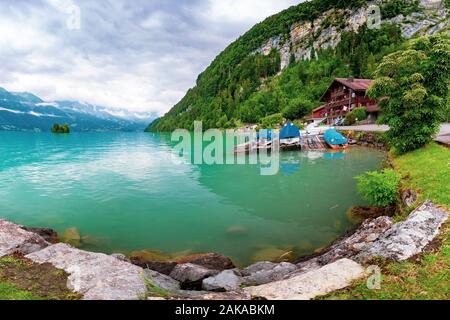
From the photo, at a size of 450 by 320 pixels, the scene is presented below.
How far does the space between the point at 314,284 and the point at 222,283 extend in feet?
8.81

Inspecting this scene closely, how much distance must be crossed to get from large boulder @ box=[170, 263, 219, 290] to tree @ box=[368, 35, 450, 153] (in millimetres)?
21466

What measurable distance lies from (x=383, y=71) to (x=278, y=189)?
44.0 ft

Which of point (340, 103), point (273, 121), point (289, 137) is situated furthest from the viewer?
point (273, 121)

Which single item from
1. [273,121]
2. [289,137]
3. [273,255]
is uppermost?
[273,121]

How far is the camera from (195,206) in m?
21.4

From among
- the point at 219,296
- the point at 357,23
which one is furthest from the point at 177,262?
the point at 357,23

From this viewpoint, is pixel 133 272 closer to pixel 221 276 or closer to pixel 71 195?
pixel 221 276

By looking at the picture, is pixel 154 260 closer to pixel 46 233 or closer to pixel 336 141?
pixel 46 233

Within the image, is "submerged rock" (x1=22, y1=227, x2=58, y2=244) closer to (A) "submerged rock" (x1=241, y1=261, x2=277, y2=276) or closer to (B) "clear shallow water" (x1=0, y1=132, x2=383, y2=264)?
(B) "clear shallow water" (x1=0, y1=132, x2=383, y2=264)

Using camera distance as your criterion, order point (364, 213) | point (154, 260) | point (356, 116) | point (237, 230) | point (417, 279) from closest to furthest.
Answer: point (417, 279) → point (154, 260) → point (237, 230) → point (364, 213) → point (356, 116)

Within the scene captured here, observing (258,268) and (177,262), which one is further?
(177,262)

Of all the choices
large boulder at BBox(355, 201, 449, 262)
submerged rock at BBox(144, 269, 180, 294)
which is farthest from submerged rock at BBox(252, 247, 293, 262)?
submerged rock at BBox(144, 269, 180, 294)

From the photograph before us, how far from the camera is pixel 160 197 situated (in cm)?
2417

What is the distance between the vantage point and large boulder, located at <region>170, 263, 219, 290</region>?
9391mm
